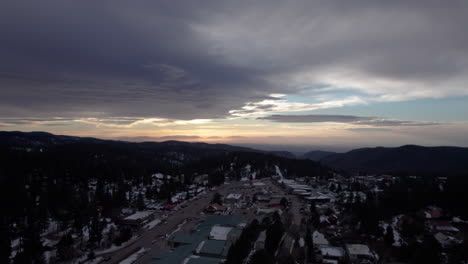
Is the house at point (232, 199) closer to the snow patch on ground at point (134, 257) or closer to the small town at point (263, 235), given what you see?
the small town at point (263, 235)

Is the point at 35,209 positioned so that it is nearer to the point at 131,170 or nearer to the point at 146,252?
the point at 146,252

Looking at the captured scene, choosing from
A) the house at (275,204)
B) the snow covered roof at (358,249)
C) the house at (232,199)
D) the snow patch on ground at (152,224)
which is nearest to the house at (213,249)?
the snow patch on ground at (152,224)

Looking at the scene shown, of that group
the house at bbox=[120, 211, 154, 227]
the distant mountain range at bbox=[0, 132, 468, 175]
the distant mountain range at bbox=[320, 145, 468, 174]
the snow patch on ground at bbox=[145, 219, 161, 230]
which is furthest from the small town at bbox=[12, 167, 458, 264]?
the distant mountain range at bbox=[320, 145, 468, 174]

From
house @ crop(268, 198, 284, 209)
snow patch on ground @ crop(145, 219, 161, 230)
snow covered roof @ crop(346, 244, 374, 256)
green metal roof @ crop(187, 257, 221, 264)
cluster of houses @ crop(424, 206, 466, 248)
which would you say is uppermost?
cluster of houses @ crop(424, 206, 466, 248)

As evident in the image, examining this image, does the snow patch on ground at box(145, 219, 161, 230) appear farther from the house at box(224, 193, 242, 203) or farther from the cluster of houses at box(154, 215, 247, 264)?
the house at box(224, 193, 242, 203)

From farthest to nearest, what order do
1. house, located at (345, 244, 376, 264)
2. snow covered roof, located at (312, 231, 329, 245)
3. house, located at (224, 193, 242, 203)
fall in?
house, located at (224, 193, 242, 203), snow covered roof, located at (312, 231, 329, 245), house, located at (345, 244, 376, 264)

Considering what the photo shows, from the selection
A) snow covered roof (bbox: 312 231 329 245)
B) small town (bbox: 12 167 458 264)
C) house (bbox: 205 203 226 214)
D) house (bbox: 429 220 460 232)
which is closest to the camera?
small town (bbox: 12 167 458 264)
